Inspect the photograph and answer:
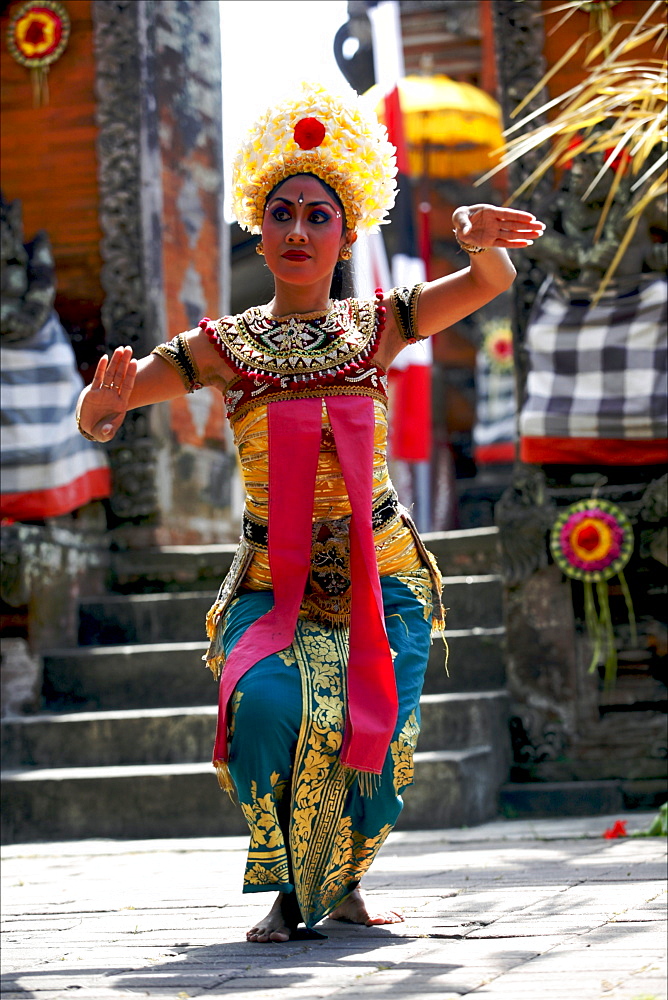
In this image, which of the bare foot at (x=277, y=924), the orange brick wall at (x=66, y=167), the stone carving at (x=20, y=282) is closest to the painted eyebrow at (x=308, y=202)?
the bare foot at (x=277, y=924)

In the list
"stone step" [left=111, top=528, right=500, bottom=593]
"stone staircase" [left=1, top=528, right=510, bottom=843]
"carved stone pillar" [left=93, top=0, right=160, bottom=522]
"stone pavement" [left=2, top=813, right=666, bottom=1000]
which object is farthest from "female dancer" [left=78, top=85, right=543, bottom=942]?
"carved stone pillar" [left=93, top=0, right=160, bottom=522]

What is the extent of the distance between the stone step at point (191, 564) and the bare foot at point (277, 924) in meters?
Answer: 3.82

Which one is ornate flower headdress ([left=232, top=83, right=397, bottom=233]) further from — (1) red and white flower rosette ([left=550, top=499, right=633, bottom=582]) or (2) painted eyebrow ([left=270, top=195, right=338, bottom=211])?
(1) red and white flower rosette ([left=550, top=499, right=633, bottom=582])

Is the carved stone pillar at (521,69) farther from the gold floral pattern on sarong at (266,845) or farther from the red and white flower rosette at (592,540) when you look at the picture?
the gold floral pattern on sarong at (266,845)

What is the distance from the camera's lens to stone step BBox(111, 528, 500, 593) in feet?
22.7

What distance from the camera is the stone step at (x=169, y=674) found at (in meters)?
6.24

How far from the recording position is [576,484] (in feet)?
20.4

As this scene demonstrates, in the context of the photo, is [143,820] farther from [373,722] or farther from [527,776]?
[373,722]

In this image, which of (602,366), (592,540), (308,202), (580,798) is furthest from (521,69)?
(308,202)

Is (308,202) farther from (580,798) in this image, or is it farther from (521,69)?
(521,69)

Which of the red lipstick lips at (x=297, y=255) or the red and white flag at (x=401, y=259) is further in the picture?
the red and white flag at (x=401, y=259)

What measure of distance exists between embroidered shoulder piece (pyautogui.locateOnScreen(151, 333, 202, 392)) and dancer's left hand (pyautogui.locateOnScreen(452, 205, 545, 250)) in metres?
0.74

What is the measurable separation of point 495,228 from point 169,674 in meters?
3.55

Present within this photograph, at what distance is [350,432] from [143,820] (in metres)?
2.73
